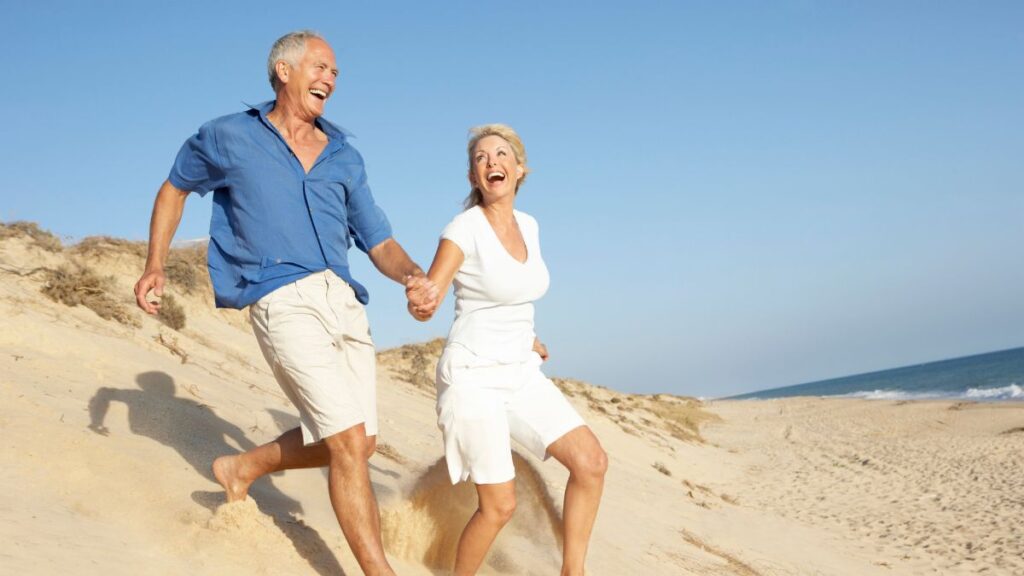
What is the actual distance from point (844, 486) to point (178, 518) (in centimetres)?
1260

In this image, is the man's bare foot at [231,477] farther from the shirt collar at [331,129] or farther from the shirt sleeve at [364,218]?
the shirt collar at [331,129]

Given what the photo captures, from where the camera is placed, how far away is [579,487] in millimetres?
4070

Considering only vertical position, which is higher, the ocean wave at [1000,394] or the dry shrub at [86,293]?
the dry shrub at [86,293]

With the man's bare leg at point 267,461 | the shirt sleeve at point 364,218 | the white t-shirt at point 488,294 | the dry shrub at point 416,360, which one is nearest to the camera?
the white t-shirt at point 488,294

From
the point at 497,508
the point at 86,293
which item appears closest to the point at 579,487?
the point at 497,508

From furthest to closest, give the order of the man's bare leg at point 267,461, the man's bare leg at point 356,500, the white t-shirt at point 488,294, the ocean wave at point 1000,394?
the ocean wave at point 1000,394, the man's bare leg at point 267,461, the white t-shirt at point 488,294, the man's bare leg at point 356,500

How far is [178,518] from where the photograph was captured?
4.05 metres

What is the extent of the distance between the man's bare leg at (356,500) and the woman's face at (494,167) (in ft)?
4.22

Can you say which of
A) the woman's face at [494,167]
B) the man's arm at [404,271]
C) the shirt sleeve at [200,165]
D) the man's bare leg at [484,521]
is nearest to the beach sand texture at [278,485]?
the man's bare leg at [484,521]

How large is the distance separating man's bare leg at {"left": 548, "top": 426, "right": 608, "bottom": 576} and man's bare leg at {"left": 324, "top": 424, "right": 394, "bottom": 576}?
86 centimetres

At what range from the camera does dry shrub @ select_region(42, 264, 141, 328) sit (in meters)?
8.02

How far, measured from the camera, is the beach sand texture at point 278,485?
3.95 m

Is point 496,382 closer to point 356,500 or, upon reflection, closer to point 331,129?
point 356,500

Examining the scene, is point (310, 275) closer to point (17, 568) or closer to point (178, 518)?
point (178, 518)
